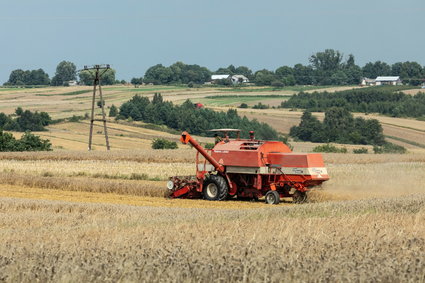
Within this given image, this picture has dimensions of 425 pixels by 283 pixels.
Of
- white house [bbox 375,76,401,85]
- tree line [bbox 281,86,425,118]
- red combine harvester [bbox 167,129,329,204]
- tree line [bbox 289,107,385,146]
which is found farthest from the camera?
white house [bbox 375,76,401,85]

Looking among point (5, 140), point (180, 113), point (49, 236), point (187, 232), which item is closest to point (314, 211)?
point (187, 232)

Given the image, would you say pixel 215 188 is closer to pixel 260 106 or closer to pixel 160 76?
pixel 260 106

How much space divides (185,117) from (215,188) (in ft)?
182

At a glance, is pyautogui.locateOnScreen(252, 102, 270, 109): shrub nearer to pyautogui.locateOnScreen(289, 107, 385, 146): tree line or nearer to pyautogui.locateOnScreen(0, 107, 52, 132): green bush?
pyautogui.locateOnScreen(289, 107, 385, 146): tree line

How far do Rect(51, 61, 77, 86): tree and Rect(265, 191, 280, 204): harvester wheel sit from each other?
163 m

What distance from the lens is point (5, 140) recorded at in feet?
171

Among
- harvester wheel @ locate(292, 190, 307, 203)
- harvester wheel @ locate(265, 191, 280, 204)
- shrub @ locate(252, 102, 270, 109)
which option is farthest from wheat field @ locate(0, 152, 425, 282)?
shrub @ locate(252, 102, 270, 109)

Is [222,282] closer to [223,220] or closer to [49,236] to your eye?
[49,236]

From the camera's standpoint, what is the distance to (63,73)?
18275 cm

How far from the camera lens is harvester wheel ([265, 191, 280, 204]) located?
22469 mm

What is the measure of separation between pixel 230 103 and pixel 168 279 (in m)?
96.6

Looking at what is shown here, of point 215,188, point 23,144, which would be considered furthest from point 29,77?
point 215,188

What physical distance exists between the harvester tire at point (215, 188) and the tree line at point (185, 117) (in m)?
44.0

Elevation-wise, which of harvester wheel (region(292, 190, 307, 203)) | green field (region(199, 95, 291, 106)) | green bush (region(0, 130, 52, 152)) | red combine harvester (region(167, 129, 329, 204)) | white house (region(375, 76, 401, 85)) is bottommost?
white house (region(375, 76, 401, 85))
